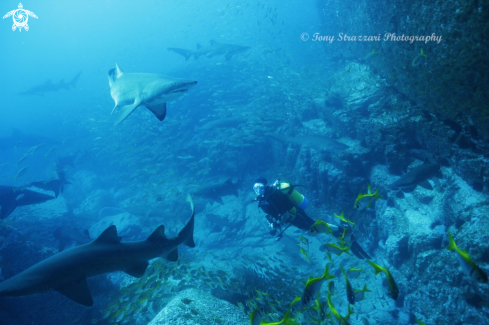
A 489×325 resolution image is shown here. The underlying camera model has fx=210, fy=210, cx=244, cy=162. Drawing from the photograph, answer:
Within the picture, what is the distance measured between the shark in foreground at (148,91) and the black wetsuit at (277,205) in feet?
12.0

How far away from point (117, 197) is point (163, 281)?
14971 mm

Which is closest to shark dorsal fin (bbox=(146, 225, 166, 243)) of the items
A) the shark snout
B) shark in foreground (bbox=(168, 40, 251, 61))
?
the shark snout

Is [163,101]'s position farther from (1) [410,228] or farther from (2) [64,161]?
(2) [64,161]

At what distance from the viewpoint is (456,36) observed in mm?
4676

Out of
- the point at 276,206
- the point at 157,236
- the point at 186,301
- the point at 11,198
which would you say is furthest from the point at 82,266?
the point at 11,198

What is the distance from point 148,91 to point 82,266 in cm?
478

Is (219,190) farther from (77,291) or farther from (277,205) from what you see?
(77,291)

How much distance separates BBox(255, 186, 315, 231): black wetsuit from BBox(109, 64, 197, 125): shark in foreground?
365 cm

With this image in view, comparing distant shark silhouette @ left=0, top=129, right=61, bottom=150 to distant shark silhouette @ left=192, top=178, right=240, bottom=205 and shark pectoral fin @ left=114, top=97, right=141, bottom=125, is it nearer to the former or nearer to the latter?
distant shark silhouette @ left=192, top=178, right=240, bottom=205

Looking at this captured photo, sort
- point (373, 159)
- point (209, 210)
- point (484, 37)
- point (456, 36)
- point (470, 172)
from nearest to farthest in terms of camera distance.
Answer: point (484, 37) < point (456, 36) < point (470, 172) < point (373, 159) < point (209, 210)

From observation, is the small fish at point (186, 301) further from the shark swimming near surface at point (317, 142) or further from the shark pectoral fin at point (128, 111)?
the shark swimming near surface at point (317, 142)

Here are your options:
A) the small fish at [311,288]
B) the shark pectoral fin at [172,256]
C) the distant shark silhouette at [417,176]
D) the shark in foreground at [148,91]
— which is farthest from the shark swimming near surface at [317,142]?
the shark pectoral fin at [172,256]

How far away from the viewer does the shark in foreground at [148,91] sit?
232 inches

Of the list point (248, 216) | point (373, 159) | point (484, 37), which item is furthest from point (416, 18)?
point (248, 216)
